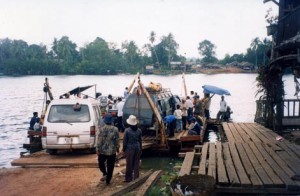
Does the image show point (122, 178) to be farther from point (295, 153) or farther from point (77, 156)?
point (295, 153)

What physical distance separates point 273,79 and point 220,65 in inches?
4768

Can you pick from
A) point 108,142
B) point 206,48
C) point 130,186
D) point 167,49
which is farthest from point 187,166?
point 206,48

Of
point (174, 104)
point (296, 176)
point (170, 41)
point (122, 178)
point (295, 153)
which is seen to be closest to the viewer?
point (296, 176)

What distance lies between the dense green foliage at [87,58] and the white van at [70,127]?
346 ft

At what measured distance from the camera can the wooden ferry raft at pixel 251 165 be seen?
810cm

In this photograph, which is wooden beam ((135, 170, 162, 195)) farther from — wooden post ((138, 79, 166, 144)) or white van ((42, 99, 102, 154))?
wooden post ((138, 79, 166, 144))

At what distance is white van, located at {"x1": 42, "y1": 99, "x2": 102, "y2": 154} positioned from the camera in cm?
1287

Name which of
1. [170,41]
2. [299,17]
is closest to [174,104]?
[299,17]

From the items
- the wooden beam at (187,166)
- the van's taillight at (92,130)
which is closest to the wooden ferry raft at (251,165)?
the wooden beam at (187,166)

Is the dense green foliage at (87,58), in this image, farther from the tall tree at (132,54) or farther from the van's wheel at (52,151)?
the van's wheel at (52,151)

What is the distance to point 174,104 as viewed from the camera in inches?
835

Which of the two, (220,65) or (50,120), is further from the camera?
(220,65)

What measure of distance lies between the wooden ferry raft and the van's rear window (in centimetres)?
399

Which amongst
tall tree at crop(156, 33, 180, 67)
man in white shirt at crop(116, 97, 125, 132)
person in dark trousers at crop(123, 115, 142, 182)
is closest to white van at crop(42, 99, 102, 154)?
person in dark trousers at crop(123, 115, 142, 182)
